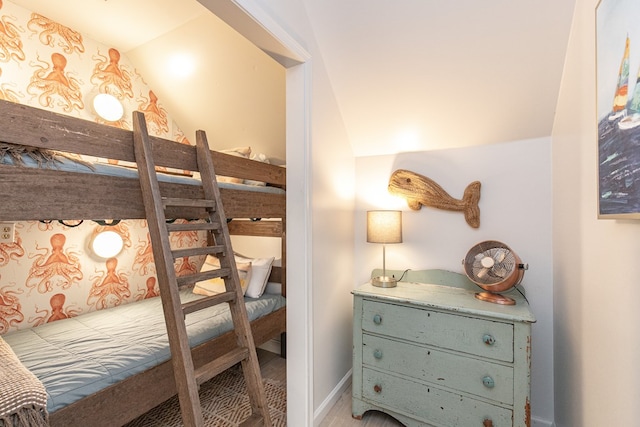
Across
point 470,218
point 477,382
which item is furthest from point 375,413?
point 470,218

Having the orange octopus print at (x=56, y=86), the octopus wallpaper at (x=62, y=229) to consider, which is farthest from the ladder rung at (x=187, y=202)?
the orange octopus print at (x=56, y=86)

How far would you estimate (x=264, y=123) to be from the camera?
2.63m

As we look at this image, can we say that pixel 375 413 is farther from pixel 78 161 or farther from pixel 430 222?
pixel 78 161

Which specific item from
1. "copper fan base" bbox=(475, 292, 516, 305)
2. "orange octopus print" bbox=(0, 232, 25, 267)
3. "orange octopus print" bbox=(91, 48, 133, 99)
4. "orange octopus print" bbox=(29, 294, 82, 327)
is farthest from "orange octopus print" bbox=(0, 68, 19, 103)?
"copper fan base" bbox=(475, 292, 516, 305)

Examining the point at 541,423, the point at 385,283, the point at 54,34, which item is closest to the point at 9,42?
the point at 54,34

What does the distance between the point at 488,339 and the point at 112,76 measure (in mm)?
3594

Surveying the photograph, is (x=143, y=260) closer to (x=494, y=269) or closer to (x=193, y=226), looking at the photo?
(x=193, y=226)

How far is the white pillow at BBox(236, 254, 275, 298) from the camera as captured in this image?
2.67m

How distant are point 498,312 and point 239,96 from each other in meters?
2.48

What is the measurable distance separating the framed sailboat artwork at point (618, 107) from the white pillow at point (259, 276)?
240cm

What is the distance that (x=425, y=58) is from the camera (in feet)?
5.41

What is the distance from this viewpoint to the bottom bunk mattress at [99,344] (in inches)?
56.1

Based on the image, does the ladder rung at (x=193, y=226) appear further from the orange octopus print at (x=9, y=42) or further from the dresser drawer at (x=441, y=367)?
the orange octopus print at (x=9, y=42)

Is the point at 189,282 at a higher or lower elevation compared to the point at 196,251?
lower
